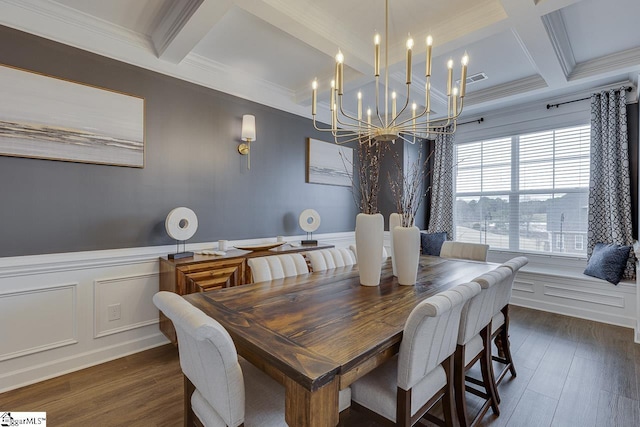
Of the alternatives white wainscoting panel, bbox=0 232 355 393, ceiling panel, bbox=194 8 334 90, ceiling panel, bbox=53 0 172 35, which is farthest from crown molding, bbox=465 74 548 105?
white wainscoting panel, bbox=0 232 355 393

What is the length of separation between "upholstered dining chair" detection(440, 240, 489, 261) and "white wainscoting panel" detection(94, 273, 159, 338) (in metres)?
2.94

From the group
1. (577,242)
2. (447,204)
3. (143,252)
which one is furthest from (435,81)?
(143,252)

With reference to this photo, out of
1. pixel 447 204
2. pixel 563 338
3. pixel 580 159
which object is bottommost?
pixel 563 338

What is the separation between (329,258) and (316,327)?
1.24 meters

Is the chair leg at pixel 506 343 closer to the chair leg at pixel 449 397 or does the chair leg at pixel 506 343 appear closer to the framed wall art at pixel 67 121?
the chair leg at pixel 449 397

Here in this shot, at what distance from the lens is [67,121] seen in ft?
7.13

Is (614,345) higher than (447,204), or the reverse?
(447,204)

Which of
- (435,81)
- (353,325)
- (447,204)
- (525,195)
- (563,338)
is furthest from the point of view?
(447,204)

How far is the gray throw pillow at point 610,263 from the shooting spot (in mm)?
3070

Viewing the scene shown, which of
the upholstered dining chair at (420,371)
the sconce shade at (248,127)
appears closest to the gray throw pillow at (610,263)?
the upholstered dining chair at (420,371)

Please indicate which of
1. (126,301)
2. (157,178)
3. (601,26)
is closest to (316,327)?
(126,301)

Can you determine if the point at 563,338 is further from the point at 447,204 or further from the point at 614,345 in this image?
the point at 447,204

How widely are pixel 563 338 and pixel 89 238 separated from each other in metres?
4.34

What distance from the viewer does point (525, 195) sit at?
4102mm
